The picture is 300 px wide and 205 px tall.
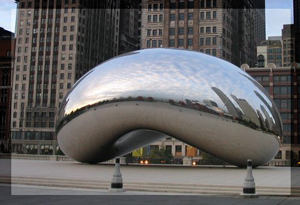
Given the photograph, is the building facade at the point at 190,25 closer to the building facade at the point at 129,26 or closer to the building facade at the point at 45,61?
the building facade at the point at 45,61

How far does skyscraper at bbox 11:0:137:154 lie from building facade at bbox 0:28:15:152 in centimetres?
189

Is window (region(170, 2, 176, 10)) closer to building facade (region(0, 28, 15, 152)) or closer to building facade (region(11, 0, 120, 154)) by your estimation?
building facade (region(11, 0, 120, 154))

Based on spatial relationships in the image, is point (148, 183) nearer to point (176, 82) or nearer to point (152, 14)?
point (176, 82)

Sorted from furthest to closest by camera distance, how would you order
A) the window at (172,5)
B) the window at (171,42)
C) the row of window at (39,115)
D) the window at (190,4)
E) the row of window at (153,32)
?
the row of window at (39,115), the row of window at (153,32), the window at (172,5), the window at (190,4), the window at (171,42)

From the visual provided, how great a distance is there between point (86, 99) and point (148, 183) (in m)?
8.19

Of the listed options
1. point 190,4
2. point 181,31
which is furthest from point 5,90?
point 190,4

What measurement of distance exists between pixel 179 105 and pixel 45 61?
96.5 metres

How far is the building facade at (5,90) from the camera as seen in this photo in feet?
351

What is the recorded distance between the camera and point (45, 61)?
11050 cm

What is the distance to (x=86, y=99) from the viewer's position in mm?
20516

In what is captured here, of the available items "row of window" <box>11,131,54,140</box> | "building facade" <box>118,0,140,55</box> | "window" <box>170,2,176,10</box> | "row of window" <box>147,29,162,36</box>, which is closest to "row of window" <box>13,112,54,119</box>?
"row of window" <box>11,131,54,140</box>

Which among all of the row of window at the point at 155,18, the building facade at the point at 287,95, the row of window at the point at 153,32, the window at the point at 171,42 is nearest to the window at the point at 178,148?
the building facade at the point at 287,95

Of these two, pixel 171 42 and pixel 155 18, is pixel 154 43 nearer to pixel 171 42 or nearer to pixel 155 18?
pixel 171 42

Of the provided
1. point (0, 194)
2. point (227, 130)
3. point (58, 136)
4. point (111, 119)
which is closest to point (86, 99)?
point (111, 119)
